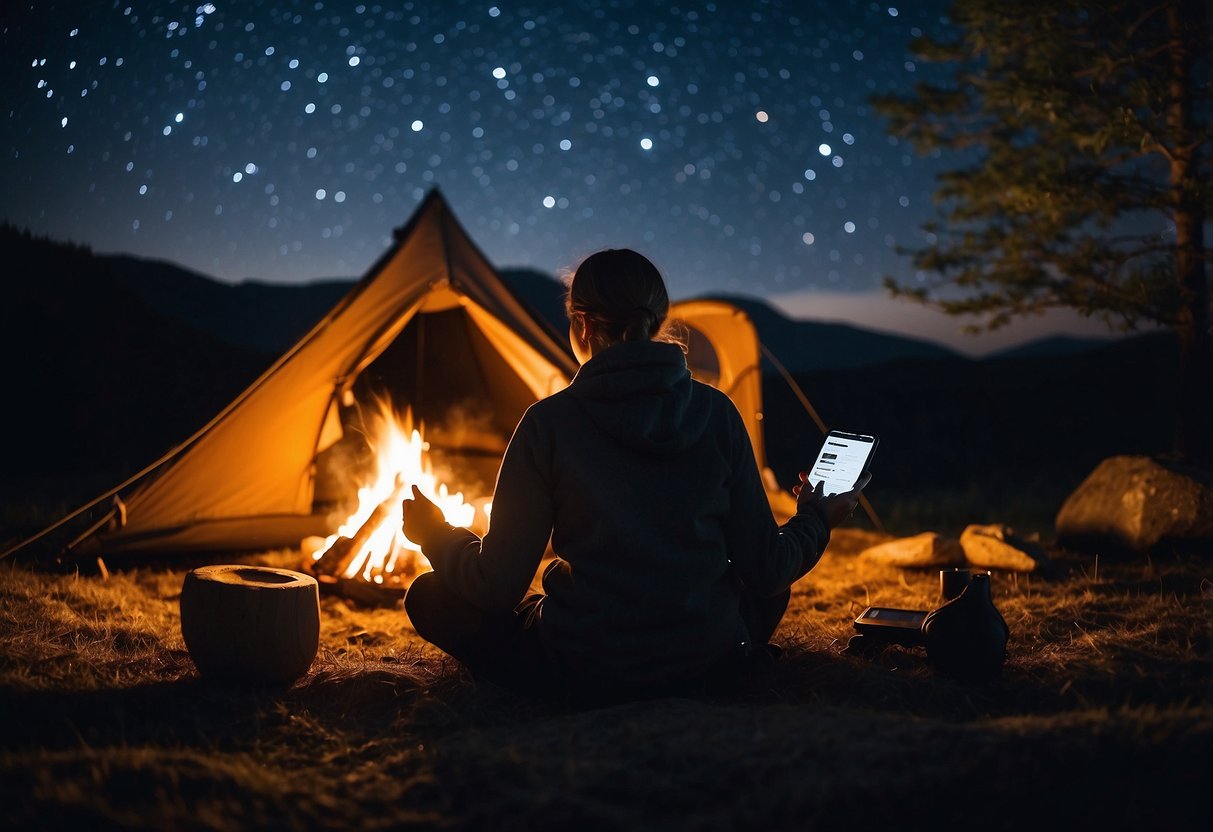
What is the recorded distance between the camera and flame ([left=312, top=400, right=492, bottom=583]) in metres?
4.36

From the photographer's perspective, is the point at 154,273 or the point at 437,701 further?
the point at 154,273

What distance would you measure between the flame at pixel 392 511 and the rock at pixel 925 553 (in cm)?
226

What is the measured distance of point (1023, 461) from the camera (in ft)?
54.4

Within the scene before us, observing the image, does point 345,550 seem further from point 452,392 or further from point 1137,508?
point 1137,508

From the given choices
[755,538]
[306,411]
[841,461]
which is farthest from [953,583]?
[306,411]

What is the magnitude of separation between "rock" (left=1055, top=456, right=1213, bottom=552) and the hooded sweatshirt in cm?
358

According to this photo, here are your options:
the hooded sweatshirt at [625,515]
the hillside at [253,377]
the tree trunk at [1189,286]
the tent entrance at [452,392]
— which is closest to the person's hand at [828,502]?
the hooded sweatshirt at [625,515]

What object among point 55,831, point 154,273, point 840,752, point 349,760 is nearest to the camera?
point 55,831

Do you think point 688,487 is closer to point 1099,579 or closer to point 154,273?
point 1099,579

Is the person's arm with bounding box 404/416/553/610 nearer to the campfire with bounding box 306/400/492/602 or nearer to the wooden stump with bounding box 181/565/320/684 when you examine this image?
the wooden stump with bounding box 181/565/320/684

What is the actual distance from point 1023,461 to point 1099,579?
→ 13.3m

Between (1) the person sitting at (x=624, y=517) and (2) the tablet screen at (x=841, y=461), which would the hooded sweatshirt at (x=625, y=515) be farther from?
(2) the tablet screen at (x=841, y=461)

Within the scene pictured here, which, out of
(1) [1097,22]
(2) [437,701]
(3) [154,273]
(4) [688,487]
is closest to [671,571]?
(4) [688,487]

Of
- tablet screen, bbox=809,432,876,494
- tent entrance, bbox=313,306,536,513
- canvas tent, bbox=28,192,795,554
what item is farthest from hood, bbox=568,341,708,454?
tent entrance, bbox=313,306,536,513
